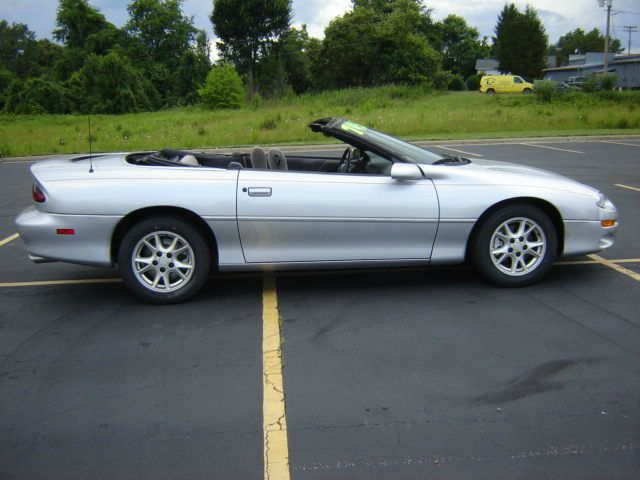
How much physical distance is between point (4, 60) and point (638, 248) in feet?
333

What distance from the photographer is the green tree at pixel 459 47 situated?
89.8 meters

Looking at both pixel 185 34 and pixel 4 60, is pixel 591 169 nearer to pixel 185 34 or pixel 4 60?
pixel 185 34

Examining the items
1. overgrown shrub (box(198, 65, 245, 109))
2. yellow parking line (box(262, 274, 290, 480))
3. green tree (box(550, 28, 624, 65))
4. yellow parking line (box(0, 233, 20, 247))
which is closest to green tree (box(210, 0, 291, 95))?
overgrown shrub (box(198, 65, 245, 109))

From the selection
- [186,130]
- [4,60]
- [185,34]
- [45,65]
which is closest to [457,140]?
[186,130]

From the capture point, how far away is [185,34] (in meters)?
73.9

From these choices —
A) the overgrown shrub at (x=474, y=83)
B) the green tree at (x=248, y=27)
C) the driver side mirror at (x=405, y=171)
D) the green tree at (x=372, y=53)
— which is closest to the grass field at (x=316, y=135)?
the driver side mirror at (x=405, y=171)

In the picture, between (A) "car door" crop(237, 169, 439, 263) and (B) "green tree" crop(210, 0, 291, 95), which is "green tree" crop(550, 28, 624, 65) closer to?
(B) "green tree" crop(210, 0, 291, 95)

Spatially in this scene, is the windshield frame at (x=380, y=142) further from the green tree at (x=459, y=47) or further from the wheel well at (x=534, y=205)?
the green tree at (x=459, y=47)

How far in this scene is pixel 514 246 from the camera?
5027mm

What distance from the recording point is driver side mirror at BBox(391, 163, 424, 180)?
4.78m

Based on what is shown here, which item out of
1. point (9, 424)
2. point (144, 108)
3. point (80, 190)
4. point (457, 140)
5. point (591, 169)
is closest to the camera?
point (9, 424)

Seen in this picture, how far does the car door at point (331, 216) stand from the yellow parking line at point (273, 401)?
52 cm

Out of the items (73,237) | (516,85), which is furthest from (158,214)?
(516,85)

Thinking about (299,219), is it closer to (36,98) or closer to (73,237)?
(73,237)
